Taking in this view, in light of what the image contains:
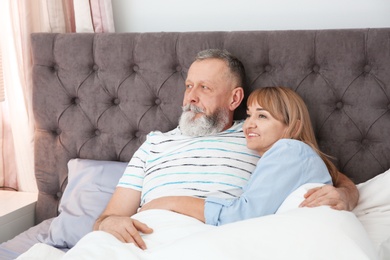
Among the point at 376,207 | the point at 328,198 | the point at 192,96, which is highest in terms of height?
the point at 192,96

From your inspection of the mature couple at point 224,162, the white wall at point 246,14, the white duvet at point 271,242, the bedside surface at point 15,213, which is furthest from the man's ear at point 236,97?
the bedside surface at point 15,213

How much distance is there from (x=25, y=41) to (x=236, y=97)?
3.20ft

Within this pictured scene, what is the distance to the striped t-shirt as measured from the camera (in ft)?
5.51

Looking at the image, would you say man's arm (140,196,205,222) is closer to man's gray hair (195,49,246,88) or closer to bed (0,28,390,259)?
bed (0,28,390,259)

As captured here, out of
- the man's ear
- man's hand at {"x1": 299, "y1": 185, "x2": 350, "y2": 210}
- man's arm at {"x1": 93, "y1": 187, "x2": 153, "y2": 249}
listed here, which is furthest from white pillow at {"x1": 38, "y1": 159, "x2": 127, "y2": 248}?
man's hand at {"x1": 299, "y1": 185, "x2": 350, "y2": 210}

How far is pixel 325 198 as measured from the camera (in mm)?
1418

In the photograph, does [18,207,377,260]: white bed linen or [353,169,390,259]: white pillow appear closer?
[18,207,377,260]: white bed linen

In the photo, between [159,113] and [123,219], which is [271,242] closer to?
[123,219]

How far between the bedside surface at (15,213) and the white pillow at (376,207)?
1.32 metres

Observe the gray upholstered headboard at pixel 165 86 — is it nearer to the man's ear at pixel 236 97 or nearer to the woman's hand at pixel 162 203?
the man's ear at pixel 236 97

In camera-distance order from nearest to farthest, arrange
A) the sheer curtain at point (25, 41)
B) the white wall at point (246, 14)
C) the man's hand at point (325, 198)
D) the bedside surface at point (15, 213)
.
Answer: the man's hand at point (325, 198)
the white wall at point (246, 14)
the bedside surface at point (15, 213)
the sheer curtain at point (25, 41)

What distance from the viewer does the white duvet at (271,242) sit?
1.19m

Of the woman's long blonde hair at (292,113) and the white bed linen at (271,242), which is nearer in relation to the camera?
the white bed linen at (271,242)

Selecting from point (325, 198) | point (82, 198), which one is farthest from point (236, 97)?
point (82, 198)
